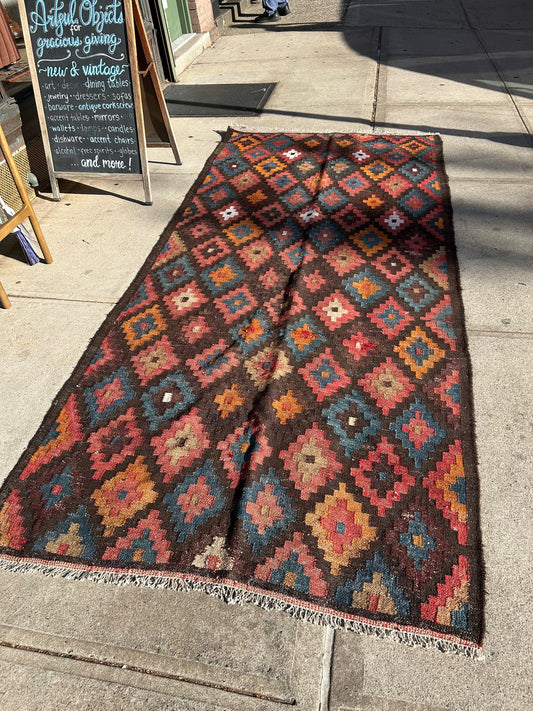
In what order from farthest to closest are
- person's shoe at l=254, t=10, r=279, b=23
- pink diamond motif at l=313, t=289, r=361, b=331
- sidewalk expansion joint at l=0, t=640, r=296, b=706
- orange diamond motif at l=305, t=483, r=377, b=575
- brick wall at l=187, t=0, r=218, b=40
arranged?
A: person's shoe at l=254, t=10, r=279, b=23
brick wall at l=187, t=0, r=218, b=40
pink diamond motif at l=313, t=289, r=361, b=331
orange diamond motif at l=305, t=483, r=377, b=575
sidewalk expansion joint at l=0, t=640, r=296, b=706

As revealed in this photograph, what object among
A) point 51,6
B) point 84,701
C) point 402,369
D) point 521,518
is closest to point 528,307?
point 402,369

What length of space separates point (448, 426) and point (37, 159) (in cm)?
408

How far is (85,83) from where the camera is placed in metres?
4.02

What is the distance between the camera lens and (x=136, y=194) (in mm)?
4539

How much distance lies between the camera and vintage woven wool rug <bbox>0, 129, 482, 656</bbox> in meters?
1.98

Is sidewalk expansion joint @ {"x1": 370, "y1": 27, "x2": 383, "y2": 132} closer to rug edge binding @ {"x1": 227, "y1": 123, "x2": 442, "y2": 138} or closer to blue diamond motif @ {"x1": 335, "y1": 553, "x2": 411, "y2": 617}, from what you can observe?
rug edge binding @ {"x1": 227, "y1": 123, "x2": 442, "y2": 138}

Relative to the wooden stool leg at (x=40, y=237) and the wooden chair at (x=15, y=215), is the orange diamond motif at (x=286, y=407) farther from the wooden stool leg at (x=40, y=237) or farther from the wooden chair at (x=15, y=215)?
the wooden stool leg at (x=40, y=237)

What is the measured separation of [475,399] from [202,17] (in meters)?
7.91

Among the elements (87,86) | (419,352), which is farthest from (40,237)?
(419,352)

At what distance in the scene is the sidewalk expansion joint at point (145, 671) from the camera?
1705mm

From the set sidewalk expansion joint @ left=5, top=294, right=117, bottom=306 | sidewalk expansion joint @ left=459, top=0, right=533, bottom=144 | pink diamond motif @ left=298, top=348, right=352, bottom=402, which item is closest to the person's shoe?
sidewalk expansion joint @ left=459, top=0, right=533, bottom=144

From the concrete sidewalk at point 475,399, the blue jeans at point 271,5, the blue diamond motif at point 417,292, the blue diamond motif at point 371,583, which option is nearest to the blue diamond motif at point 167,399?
the concrete sidewalk at point 475,399

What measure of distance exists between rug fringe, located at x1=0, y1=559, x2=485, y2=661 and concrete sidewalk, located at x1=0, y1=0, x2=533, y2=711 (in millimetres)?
29

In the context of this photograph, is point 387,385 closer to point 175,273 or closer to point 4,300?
point 175,273
